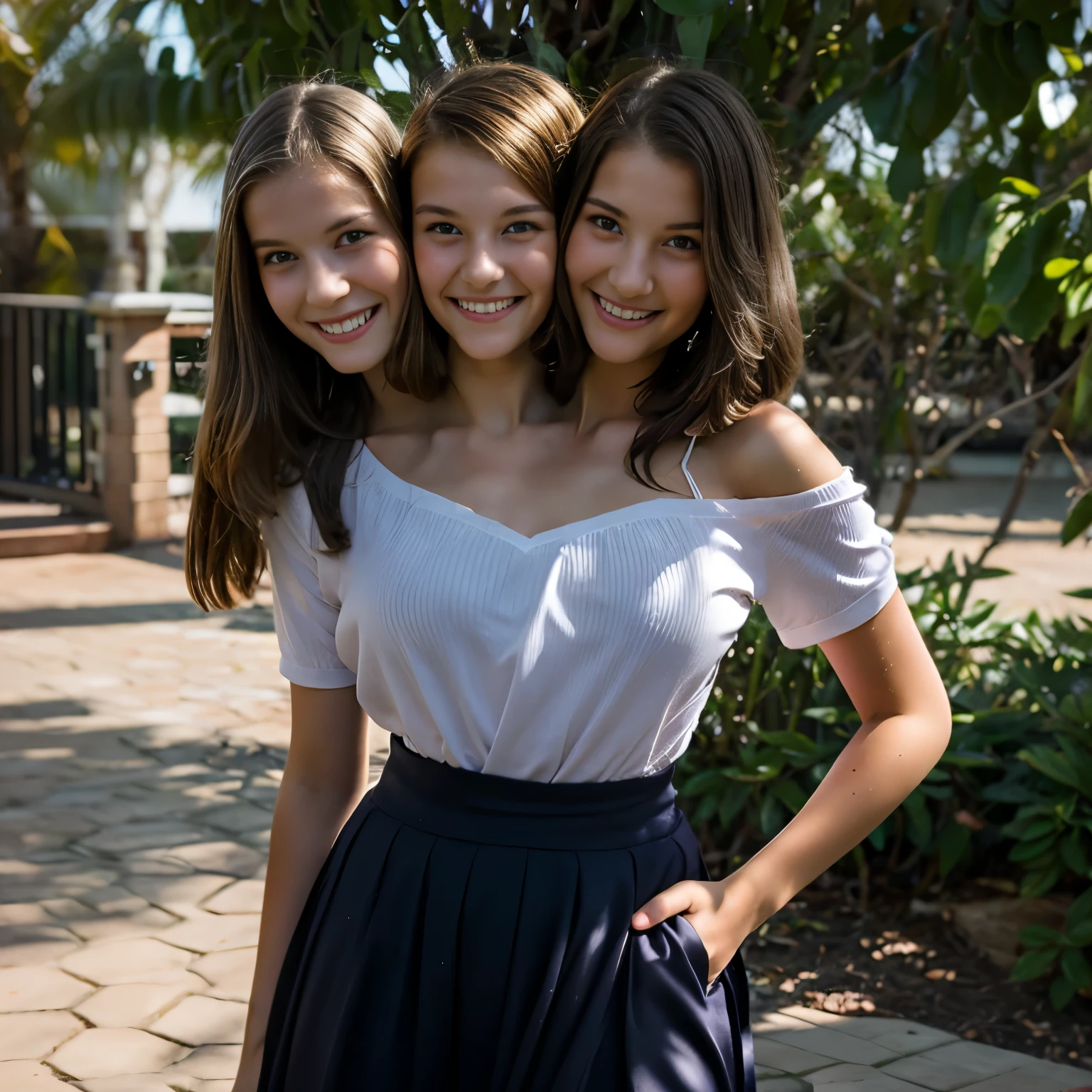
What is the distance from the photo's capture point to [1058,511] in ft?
42.6

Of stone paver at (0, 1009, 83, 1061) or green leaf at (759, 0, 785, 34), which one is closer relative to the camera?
green leaf at (759, 0, 785, 34)

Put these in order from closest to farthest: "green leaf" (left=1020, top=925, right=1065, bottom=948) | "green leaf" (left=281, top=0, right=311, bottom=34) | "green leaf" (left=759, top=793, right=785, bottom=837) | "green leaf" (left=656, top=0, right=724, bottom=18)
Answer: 1. "green leaf" (left=656, top=0, right=724, bottom=18)
2. "green leaf" (left=281, top=0, right=311, bottom=34)
3. "green leaf" (left=1020, top=925, right=1065, bottom=948)
4. "green leaf" (left=759, top=793, right=785, bottom=837)

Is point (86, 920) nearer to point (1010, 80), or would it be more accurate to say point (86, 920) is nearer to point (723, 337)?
point (723, 337)

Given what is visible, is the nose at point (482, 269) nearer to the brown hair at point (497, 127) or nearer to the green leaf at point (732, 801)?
the brown hair at point (497, 127)

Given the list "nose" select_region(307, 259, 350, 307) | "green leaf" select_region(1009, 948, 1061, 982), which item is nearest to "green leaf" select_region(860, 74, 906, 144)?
"nose" select_region(307, 259, 350, 307)

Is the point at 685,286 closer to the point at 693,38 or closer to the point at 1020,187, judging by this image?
the point at 693,38

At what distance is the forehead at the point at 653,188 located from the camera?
4.92 feet

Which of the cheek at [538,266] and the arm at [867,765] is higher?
the cheek at [538,266]

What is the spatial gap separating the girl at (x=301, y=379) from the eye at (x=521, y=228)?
0.15m

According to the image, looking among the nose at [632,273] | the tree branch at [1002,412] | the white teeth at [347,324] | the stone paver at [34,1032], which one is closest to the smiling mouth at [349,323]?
the white teeth at [347,324]

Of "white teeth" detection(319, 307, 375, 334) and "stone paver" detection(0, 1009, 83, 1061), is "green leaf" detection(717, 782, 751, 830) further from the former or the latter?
"white teeth" detection(319, 307, 375, 334)

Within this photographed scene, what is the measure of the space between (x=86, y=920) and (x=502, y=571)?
2.75 m

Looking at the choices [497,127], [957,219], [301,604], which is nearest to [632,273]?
[497,127]

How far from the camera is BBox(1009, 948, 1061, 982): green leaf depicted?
326 cm
